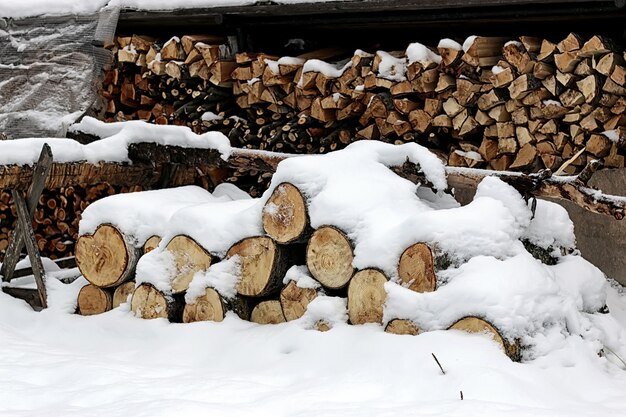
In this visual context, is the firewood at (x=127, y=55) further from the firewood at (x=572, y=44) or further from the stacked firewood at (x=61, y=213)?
the firewood at (x=572, y=44)

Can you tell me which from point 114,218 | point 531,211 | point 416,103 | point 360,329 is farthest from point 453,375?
point 416,103

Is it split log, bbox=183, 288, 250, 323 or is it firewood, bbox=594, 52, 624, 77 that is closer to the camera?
split log, bbox=183, 288, 250, 323

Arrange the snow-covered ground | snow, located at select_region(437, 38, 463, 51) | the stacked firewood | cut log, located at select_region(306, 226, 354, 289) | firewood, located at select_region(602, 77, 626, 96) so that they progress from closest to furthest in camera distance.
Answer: the snow-covered ground, cut log, located at select_region(306, 226, 354, 289), firewood, located at select_region(602, 77, 626, 96), snow, located at select_region(437, 38, 463, 51), the stacked firewood

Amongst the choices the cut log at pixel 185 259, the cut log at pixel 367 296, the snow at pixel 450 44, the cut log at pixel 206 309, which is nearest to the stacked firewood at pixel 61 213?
the cut log at pixel 185 259

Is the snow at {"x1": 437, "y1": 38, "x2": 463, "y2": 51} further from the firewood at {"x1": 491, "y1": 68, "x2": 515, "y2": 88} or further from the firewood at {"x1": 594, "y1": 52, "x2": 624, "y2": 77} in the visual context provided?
the firewood at {"x1": 594, "y1": 52, "x2": 624, "y2": 77}

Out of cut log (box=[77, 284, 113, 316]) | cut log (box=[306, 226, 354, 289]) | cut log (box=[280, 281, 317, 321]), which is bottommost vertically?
cut log (box=[77, 284, 113, 316])

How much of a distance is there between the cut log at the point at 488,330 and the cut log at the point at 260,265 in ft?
3.51

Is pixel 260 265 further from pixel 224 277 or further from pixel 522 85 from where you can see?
pixel 522 85

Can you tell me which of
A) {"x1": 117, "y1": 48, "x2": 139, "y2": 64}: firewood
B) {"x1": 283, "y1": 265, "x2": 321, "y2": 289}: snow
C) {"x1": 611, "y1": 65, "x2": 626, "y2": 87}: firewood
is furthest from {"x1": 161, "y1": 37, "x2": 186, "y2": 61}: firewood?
{"x1": 611, "y1": 65, "x2": 626, "y2": 87}: firewood

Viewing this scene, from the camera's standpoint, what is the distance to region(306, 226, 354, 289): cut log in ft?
13.6

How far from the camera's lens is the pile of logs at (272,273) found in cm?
393

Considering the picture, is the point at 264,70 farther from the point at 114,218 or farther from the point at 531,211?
the point at 531,211

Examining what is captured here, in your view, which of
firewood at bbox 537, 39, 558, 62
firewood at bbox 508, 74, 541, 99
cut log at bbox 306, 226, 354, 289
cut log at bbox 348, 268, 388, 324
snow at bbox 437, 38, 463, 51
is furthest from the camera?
snow at bbox 437, 38, 463, 51

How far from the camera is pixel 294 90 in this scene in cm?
655
